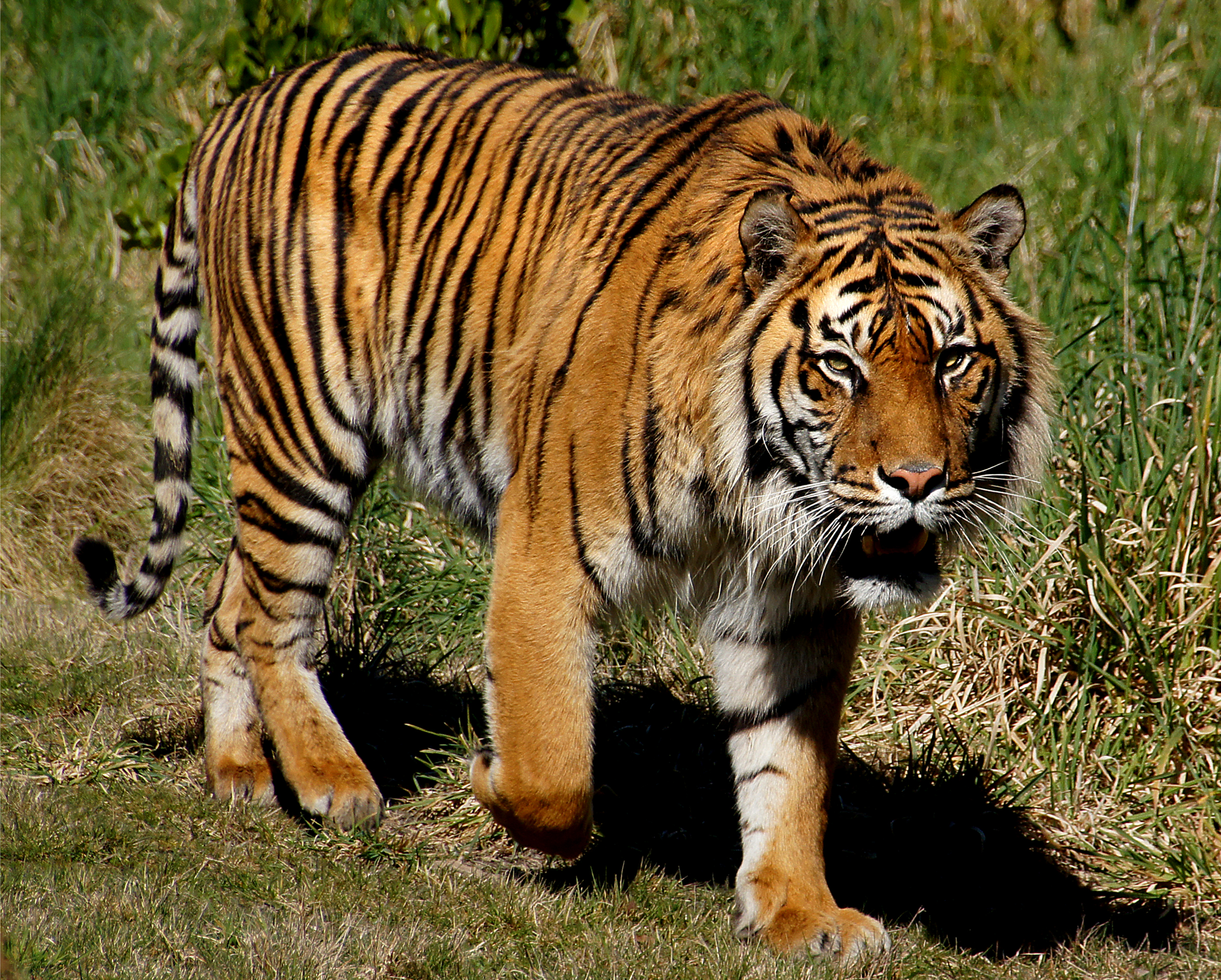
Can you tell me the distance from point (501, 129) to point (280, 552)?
4.48 feet

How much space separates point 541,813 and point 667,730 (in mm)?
1178

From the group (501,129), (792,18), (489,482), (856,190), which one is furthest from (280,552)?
(792,18)

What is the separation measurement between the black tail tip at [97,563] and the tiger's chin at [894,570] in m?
2.39

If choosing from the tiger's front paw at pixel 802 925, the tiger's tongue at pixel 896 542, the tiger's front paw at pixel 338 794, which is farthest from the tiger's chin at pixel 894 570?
the tiger's front paw at pixel 338 794

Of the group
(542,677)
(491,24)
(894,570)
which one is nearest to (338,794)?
(542,677)

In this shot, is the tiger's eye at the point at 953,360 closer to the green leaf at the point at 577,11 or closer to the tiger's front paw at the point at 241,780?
the tiger's front paw at the point at 241,780

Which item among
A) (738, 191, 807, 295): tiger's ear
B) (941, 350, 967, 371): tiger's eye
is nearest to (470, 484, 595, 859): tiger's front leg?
(738, 191, 807, 295): tiger's ear

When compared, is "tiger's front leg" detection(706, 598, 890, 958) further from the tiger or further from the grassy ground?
the grassy ground

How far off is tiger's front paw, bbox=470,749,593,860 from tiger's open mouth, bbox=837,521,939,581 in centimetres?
86

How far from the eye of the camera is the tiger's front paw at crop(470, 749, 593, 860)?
10.3 feet

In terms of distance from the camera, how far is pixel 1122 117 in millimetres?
6574

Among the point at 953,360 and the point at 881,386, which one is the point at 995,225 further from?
the point at 881,386

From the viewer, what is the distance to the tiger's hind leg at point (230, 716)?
3918 mm

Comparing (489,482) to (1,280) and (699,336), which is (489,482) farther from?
(1,280)
